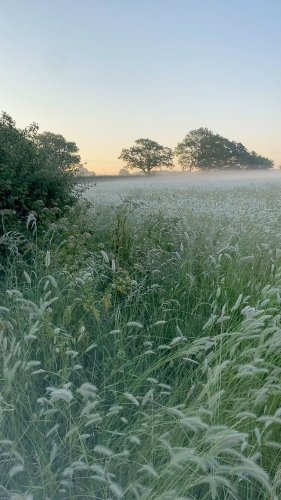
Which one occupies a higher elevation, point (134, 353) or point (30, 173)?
point (30, 173)

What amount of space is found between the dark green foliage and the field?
28.6 inches

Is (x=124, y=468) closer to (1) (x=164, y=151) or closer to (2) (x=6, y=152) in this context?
(2) (x=6, y=152)

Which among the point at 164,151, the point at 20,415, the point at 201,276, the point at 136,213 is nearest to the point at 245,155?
the point at 164,151

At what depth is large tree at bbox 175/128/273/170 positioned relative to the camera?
41.9 m

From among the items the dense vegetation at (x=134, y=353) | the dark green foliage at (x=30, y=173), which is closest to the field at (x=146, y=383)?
the dense vegetation at (x=134, y=353)

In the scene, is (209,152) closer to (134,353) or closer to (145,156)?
(145,156)

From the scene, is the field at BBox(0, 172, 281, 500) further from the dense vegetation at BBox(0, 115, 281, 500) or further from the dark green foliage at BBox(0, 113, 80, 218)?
the dark green foliage at BBox(0, 113, 80, 218)

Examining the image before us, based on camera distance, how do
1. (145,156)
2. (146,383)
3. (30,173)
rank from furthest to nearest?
(145,156)
(30,173)
(146,383)

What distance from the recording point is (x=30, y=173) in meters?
7.20

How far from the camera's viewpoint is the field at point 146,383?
2.49 metres

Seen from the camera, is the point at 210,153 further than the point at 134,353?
Yes

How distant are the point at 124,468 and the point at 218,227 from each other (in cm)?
465

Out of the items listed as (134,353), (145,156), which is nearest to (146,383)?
(134,353)

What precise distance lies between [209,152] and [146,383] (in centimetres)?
4077
